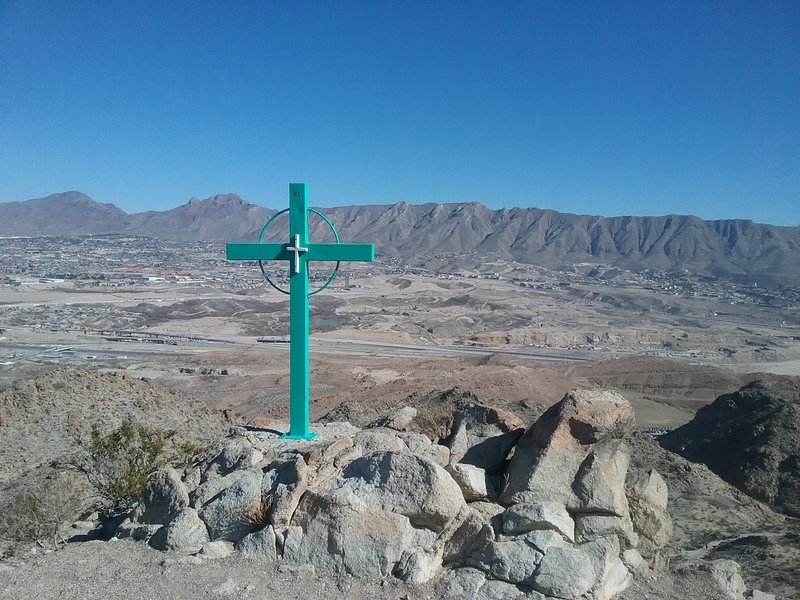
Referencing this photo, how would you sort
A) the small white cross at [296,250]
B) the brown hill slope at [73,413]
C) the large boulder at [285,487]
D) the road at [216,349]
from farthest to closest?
the road at [216,349], the brown hill slope at [73,413], the small white cross at [296,250], the large boulder at [285,487]

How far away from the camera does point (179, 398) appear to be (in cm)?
1588

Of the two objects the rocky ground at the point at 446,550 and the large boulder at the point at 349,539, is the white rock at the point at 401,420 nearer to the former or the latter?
the rocky ground at the point at 446,550

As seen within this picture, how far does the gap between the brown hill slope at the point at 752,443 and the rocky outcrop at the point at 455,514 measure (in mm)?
8720

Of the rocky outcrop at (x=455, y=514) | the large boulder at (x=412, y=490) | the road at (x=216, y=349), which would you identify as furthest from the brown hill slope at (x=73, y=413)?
the road at (x=216, y=349)

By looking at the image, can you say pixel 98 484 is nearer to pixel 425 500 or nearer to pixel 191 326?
pixel 425 500

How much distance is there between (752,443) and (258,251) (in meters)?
13.9

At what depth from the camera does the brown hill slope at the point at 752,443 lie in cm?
1465

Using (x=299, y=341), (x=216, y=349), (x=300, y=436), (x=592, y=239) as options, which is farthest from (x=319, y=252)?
Result: (x=592, y=239)

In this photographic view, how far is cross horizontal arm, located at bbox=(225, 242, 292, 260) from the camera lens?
9.95 metres

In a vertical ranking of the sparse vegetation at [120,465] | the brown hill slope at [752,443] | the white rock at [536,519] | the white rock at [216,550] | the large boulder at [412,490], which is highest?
the large boulder at [412,490]

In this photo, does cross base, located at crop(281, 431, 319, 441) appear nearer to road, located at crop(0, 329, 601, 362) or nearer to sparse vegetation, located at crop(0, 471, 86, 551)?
sparse vegetation, located at crop(0, 471, 86, 551)

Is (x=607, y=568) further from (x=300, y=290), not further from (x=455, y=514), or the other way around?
(x=300, y=290)

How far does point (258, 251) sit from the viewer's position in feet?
33.7

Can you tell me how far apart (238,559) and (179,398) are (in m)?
10.5
